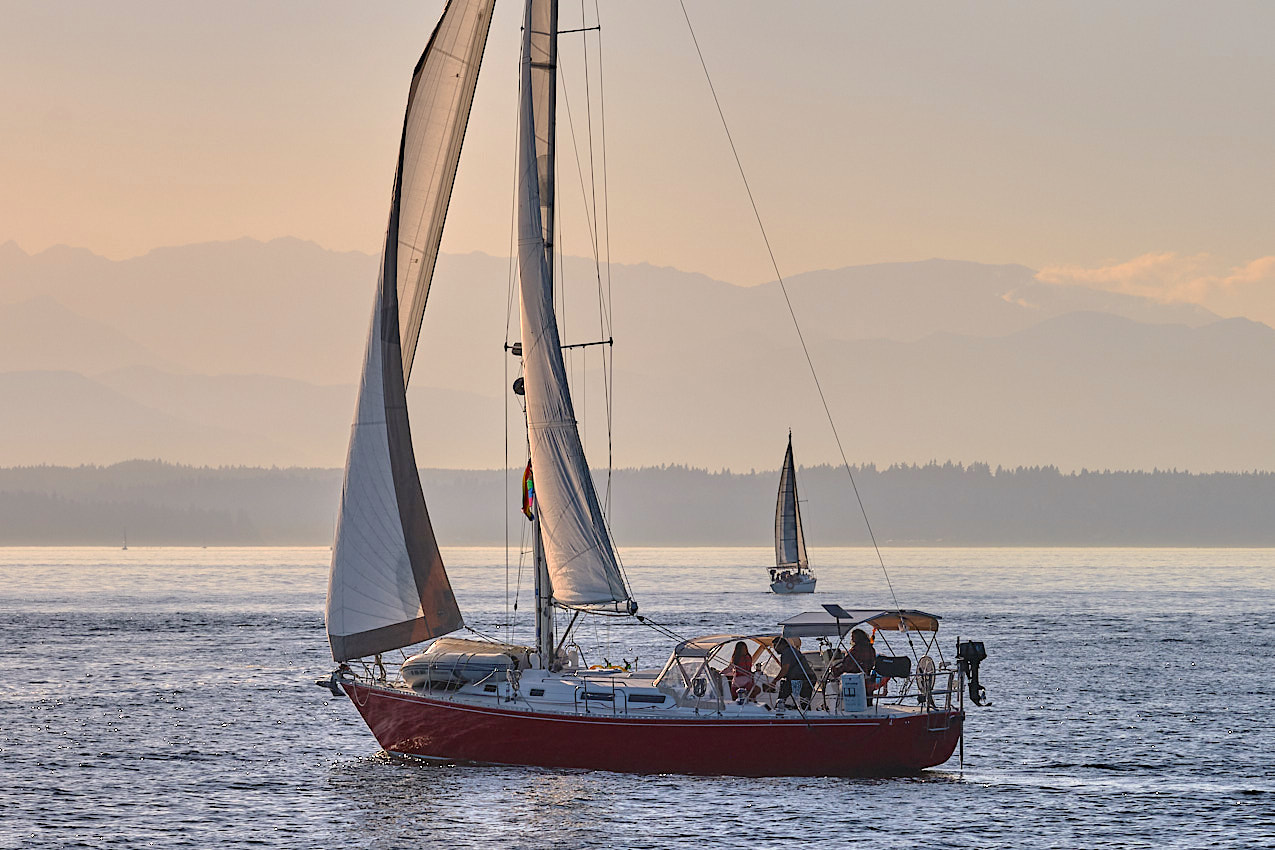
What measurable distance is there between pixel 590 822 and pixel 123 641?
214ft

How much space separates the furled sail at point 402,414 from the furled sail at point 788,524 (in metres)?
100

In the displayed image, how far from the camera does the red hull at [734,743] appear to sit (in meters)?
36.0

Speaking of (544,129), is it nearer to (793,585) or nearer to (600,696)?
(600,696)

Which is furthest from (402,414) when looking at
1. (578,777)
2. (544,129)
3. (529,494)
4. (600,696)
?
(578,777)

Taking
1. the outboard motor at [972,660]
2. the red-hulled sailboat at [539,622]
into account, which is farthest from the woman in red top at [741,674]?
the outboard motor at [972,660]

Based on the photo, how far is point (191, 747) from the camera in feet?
156

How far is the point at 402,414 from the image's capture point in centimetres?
3831

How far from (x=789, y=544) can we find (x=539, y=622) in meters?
108

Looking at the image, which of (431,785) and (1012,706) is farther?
(1012,706)

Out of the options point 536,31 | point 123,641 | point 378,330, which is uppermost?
point 536,31

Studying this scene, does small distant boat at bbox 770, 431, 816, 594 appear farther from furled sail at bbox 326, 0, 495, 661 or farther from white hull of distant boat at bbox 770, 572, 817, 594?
furled sail at bbox 326, 0, 495, 661

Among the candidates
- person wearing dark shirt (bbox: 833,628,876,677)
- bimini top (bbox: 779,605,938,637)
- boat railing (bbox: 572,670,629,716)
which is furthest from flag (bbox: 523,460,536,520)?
person wearing dark shirt (bbox: 833,628,876,677)

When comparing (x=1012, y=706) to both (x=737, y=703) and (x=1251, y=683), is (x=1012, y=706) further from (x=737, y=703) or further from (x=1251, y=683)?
(x=737, y=703)

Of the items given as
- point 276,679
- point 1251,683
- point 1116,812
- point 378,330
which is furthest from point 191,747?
point 1251,683
